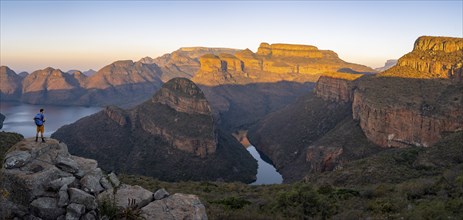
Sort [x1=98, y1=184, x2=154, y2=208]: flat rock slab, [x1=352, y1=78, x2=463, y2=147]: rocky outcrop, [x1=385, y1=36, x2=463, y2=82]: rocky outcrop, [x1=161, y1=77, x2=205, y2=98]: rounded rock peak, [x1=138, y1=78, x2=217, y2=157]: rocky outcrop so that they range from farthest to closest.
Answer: [x1=161, y1=77, x2=205, y2=98]: rounded rock peak < [x1=138, y1=78, x2=217, y2=157]: rocky outcrop < [x1=385, y1=36, x2=463, y2=82]: rocky outcrop < [x1=352, y1=78, x2=463, y2=147]: rocky outcrop < [x1=98, y1=184, x2=154, y2=208]: flat rock slab

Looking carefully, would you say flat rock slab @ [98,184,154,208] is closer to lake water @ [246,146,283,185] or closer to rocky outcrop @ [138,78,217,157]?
lake water @ [246,146,283,185]

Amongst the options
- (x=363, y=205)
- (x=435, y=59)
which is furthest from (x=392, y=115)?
(x=363, y=205)

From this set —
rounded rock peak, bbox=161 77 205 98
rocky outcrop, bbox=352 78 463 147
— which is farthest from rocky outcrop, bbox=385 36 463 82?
rounded rock peak, bbox=161 77 205 98

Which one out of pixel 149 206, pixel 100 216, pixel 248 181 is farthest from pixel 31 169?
pixel 248 181

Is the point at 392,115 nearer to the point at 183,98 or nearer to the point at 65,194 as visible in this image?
the point at 183,98

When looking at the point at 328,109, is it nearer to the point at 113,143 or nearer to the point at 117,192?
the point at 113,143

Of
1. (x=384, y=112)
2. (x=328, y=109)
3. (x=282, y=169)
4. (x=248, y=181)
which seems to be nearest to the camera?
(x=384, y=112)

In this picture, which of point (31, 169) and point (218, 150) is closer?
point (31, 169)
